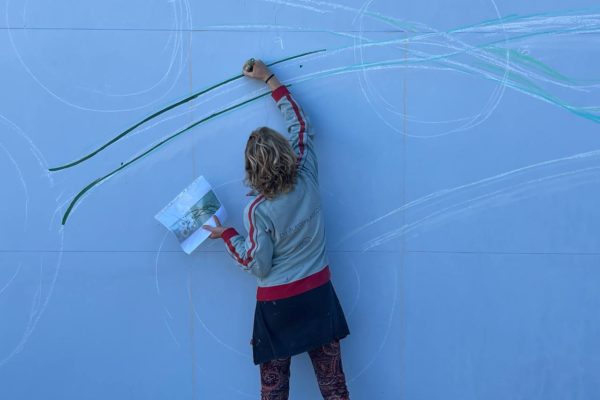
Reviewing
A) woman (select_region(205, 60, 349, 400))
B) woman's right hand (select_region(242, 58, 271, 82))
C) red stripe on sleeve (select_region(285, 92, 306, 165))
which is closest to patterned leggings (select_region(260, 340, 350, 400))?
woman (select_region(205, 60, 349, 400))

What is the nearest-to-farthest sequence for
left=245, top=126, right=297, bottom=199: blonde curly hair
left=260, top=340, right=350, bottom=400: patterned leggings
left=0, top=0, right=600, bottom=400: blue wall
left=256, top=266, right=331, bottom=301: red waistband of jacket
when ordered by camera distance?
left=245, top=126, right=297, bottom=199: blonde curly hair < left=256, top=266, right=331, bottom=301: red waistband of jacket < left=260, top=340, right=350, bottom=400: patterned leggings < left=0, top=0, right=600, bottom=400: blue wall

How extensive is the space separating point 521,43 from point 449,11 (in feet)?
1.20

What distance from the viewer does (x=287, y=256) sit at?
8.15ft

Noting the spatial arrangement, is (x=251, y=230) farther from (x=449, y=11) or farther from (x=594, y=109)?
(x=594, y=109)

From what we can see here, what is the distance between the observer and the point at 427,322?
2.92 m

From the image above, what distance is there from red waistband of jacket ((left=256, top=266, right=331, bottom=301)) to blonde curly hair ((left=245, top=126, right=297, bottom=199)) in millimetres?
380

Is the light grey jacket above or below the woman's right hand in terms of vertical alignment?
below

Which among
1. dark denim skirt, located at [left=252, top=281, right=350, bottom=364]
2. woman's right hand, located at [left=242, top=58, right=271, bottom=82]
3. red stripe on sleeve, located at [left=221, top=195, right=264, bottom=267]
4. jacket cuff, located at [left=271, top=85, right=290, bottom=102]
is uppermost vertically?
woman's right hand, located at [left=242, top=58, right=271, bottom=82]

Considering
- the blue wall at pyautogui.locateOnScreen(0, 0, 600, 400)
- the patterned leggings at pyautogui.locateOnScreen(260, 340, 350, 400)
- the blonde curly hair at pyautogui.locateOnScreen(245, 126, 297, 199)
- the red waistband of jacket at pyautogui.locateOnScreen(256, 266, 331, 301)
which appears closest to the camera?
the blonde curly hair at pyautogui.locateOnScreen(245, 126, 297, 199)

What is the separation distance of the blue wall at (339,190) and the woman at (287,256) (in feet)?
1.01

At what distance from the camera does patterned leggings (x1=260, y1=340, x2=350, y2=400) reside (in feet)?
8.56

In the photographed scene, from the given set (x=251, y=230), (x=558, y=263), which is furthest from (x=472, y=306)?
(x=251, y=230)

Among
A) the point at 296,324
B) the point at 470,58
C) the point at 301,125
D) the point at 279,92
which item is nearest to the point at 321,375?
the point at 296,324

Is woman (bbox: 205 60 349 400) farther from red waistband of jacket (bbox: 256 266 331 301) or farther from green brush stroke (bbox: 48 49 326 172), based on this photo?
green brush stroke (bbox: 48 49 326 172)
